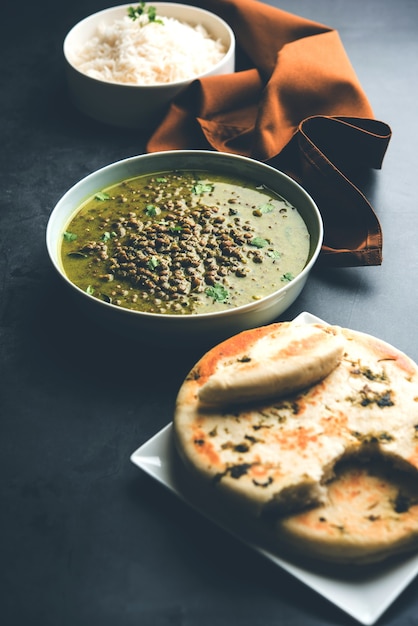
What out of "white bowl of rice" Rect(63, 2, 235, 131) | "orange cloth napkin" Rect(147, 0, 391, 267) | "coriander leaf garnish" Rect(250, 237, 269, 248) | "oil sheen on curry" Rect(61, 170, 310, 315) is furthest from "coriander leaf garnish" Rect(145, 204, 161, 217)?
"white bowl of rice" Rect(63, 2, 235, 131)

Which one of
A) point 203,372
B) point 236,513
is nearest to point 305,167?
point 203,372

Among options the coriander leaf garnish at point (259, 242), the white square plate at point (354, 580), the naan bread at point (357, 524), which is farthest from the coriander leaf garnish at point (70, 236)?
the naan bread at point (357, 524)

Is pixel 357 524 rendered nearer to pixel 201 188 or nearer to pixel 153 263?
pixel 153 263

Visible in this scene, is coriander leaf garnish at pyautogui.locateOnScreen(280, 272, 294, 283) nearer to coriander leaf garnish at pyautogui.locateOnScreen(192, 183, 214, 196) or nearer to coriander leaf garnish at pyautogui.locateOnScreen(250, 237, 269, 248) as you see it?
coriander leaf garnish at pyautogui.locateOnScreen(250, 237, 269, 248)

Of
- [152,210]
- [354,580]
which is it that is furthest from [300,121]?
[354,580]

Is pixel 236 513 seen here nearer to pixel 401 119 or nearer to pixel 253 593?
pixel 253 593

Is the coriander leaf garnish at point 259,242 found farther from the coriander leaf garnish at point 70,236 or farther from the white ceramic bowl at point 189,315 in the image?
the coriander leaf garnish at point 70,236
